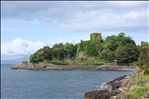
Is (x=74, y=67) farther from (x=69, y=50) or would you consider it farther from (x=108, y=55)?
(x=69, y=50)

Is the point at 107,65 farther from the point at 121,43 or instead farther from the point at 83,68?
the point at 121,43

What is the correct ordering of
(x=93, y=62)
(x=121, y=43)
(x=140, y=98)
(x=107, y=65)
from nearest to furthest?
(x=140, y=98) < (x=107, y=65) < (x=93, y=62) < (x=121, y=43)

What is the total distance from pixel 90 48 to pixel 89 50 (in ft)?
4.67

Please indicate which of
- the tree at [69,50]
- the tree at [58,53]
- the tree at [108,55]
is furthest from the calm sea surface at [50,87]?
the tree at [69,50]

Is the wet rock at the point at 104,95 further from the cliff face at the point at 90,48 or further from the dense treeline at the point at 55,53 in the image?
the cliff face at the point at 90,48

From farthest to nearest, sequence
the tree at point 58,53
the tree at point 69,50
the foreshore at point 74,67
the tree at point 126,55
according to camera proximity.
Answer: the tree at point 69,50 → the tree at point 58,53 → the tree at point 126,55 → the foreshore at point 74,67

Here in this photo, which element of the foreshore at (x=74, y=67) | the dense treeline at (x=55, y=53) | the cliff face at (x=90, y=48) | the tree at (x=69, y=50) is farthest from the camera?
the tree at (x=69, y=50)

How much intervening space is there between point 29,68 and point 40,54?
10065 mm

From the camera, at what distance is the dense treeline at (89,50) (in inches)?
6778

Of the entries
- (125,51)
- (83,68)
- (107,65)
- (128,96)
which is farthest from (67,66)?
(128,96)

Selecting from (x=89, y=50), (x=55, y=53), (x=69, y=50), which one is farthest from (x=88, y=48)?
(x=55, y=53)

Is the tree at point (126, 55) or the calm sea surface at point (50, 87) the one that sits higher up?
the tree at point (126, 55)

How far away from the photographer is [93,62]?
16638 cm

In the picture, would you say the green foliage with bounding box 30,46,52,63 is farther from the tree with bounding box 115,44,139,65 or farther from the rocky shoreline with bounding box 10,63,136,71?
the tree with bounding box 115,44,139,65
